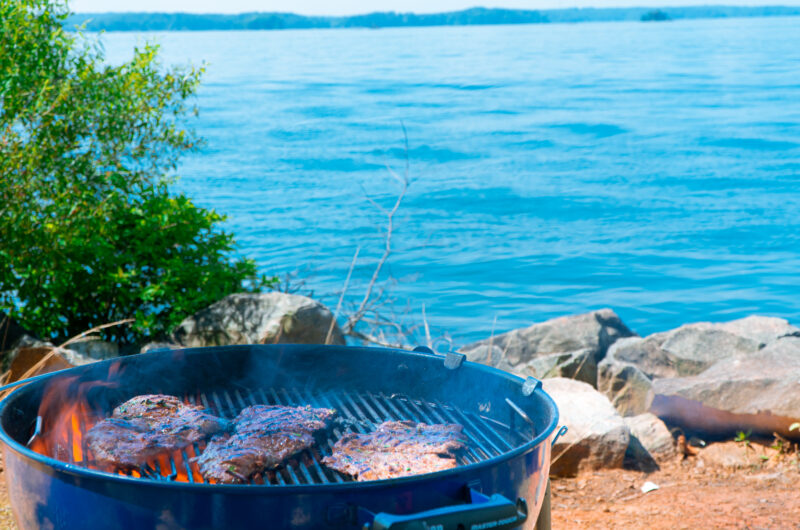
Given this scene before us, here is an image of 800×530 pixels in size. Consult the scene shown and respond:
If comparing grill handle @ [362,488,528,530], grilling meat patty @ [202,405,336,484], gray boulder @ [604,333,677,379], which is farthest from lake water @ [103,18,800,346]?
grill handle @ [362,488,528,530]

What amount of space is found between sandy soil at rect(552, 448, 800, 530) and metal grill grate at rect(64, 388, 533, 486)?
128 cm

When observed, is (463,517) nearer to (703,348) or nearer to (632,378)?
(632,378)

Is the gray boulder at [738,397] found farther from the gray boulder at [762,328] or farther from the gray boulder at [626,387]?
the gray boulder at [762,328]

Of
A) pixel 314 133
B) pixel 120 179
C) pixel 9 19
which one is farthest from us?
pixel 314 133

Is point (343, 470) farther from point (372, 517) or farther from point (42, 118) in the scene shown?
point (42, 118)

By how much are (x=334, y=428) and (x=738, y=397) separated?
9.28 ft

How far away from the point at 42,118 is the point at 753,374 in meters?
4.86

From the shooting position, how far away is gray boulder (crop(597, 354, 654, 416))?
5504mm

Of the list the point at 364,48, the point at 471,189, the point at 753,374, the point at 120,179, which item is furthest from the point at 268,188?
the point at 364,48

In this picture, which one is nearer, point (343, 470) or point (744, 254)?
point (343, 470)

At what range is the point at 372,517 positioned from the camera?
1929 mm

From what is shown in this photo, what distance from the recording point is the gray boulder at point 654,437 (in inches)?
183

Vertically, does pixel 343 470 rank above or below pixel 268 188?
above

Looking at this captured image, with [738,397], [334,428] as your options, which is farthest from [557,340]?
[334,428]
